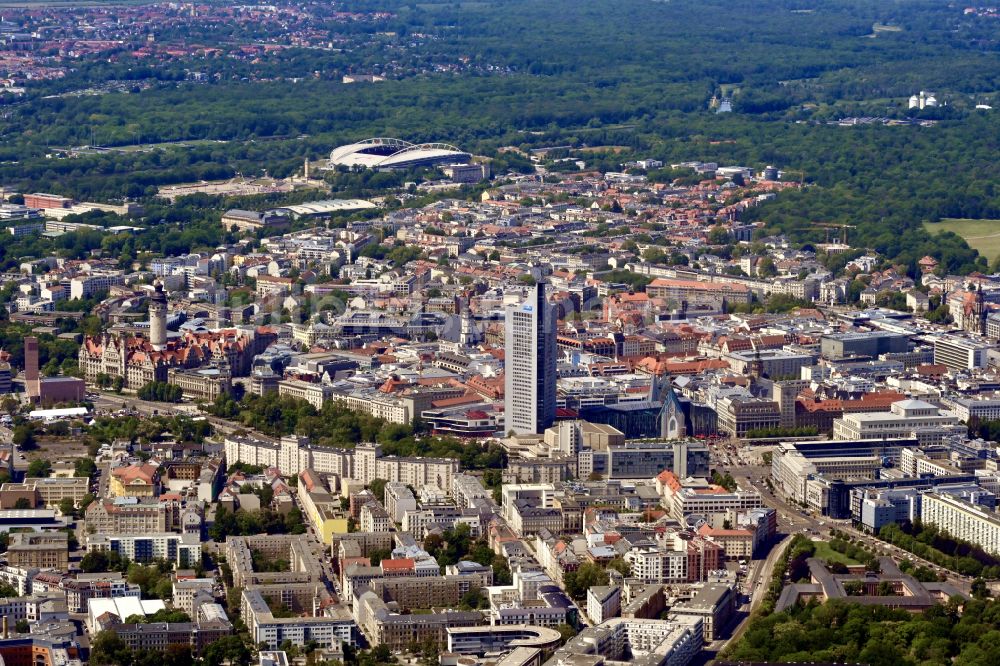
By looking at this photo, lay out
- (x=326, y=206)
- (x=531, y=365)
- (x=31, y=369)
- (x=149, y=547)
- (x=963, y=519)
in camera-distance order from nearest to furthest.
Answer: (x=149, y=547), (x=963, y=519), (x=531, y=365), (x=31, y=369), (x=326, y=206)

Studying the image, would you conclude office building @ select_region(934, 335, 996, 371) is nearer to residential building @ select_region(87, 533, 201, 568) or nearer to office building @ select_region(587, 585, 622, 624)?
office building @ select_region(587, 585, 622, 624)

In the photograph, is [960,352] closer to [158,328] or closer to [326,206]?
[158,328]

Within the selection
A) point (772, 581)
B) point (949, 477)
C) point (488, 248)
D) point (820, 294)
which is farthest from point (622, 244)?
point (772, 581)

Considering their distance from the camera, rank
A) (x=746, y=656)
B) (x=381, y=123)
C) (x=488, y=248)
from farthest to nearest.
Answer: (x=381, y=123), (x=488, y=248), (x=746, y=656)

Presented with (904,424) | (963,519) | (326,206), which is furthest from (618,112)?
(963,519)

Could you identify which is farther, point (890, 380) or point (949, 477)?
point (890, 380)

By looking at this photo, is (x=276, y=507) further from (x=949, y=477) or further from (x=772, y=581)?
(x=949, y=477)
